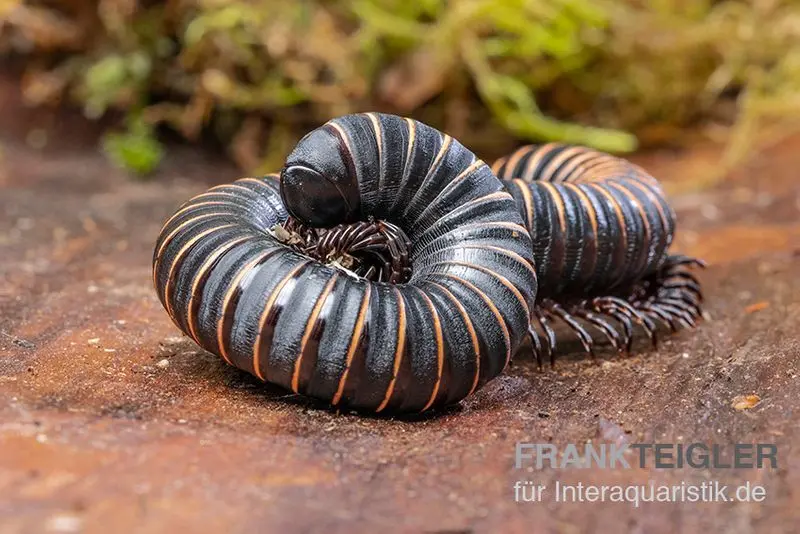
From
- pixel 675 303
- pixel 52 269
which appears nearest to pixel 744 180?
pixel 675 303

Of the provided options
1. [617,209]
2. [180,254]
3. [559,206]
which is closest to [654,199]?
[617,209]

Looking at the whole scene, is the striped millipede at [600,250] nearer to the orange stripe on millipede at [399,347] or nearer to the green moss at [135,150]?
the orange stripe on millipede at [399,347]

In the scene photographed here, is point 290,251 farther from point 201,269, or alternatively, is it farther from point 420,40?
point 420,40

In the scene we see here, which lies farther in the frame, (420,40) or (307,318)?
(420,40)

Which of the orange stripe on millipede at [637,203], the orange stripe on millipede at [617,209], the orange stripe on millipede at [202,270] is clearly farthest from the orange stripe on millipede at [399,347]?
the orange stripe on millipede at [637,203]

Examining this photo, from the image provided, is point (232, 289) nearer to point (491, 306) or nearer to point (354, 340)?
point (354, 340)

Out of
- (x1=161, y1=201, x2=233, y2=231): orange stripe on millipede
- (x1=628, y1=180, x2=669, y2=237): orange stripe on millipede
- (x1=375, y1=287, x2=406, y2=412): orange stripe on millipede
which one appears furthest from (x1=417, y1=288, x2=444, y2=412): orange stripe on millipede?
(x1=628, y1=180, x2=669, y2=237): orange stripe on millipede
